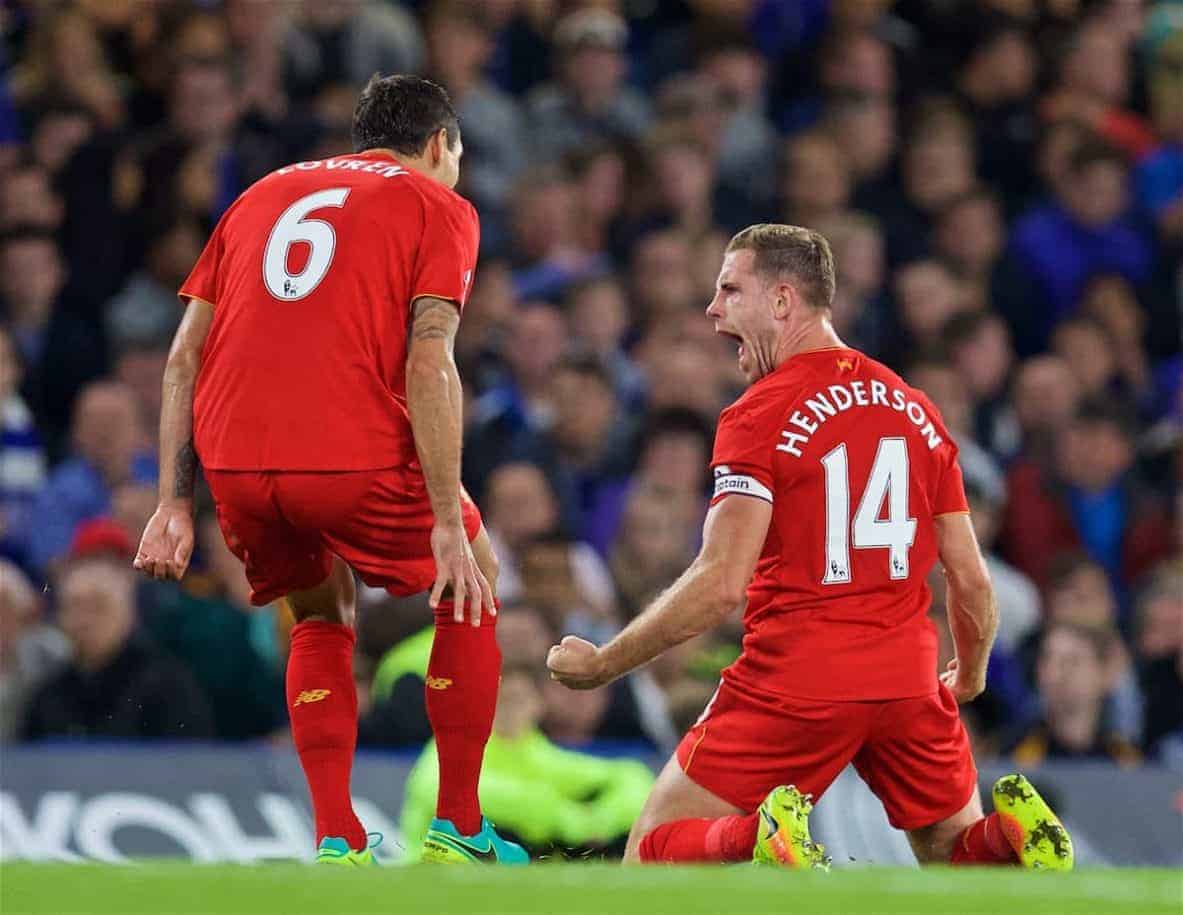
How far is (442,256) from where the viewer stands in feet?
20.7

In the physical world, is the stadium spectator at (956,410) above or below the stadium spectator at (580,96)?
below

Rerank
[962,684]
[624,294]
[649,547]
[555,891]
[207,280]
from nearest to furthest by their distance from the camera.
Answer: [555,891] → [207,280] → [962,684] → [649,547] → [624,294]

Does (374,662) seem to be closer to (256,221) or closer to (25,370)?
(25,370)

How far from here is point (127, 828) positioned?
29.5 feet

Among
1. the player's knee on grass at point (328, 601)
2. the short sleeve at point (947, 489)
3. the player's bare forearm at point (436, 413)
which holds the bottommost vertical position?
the player's knee on grass at point (328, 601)

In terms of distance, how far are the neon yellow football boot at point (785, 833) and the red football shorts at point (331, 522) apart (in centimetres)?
113

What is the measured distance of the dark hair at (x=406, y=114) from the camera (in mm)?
6590

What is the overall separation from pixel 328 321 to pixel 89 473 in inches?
188

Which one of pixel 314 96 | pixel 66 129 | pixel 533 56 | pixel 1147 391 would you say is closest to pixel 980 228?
pixel 1147 391

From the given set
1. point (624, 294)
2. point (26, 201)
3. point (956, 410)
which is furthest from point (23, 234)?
point (956, 410)

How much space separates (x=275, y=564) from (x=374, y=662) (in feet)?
10.7

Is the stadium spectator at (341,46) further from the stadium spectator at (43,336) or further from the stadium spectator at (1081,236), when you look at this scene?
the stadium spectator at (1081,236)

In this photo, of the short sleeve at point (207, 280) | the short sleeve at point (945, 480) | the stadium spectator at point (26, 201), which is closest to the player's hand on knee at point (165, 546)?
the short sleeve at point (207, 280)

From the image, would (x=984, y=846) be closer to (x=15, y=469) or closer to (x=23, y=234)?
(x=15, y=469)
